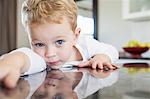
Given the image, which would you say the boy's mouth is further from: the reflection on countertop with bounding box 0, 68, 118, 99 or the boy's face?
the reflection on countertop with bounding box 0, 68, 118, 99

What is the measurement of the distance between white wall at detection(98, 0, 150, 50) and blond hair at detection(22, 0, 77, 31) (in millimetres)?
2210

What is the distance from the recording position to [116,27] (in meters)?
2.98

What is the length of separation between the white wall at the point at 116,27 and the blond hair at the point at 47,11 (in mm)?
2210

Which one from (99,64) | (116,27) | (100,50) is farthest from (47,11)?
(116,27)

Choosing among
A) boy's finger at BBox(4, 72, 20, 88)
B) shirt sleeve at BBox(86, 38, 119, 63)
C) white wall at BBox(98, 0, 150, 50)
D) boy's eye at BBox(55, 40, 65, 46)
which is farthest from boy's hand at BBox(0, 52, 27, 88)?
white wall at BBox(98, 0, 150, 50)

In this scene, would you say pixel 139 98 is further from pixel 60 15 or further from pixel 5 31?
pixel 5 31

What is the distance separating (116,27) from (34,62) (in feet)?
8.28

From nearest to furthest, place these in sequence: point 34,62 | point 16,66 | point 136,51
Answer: point 16,66
point 34,62
point 136,51

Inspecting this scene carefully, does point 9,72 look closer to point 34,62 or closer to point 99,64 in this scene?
point 34,62

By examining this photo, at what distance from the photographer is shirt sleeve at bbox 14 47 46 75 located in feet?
1.70

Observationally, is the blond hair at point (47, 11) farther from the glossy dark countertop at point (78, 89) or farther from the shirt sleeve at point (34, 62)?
the glossy dark countertop at point (78, 89)

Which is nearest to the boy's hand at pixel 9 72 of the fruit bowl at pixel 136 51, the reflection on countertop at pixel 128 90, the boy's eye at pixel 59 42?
the reflection on countertop at pixel 128 90

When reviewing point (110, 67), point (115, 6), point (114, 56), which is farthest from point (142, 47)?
point (110, 67)

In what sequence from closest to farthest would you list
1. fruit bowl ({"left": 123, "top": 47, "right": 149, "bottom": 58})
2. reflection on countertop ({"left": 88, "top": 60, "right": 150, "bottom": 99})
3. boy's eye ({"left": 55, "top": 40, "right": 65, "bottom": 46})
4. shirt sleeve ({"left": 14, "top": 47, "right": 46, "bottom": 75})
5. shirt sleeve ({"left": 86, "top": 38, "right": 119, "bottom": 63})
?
reflection on countertop ({"left": 88, "top": 60, "right": 150, "bottom": 99})
shirt sleeve ({"left": 14, "top": 47, "right": 46, "bottom": 75})
boy's eye ({"left": 55, "top": 40, "right": 65, "bottom": 46})
shirt sleeve ({"left": 86, "top": 38, "right": 119, "bottom": 63})
fruit bowl ({"left": 123, "top": 47, "right": 149, "bottom": 58})
